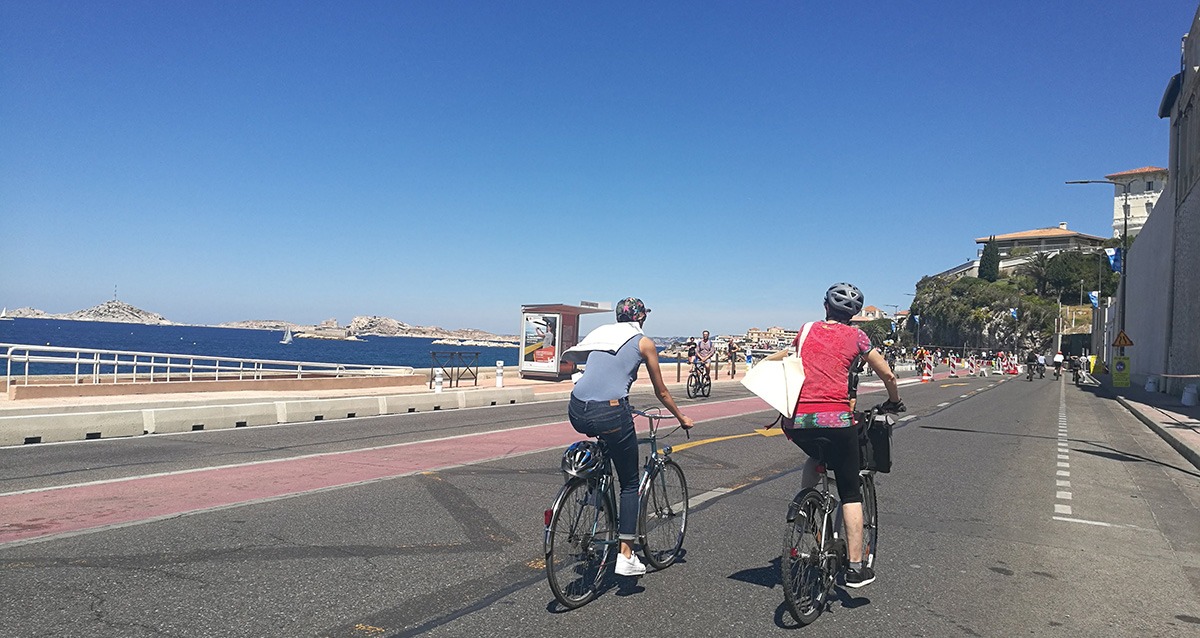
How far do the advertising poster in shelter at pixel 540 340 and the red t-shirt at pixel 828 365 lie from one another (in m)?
28.6

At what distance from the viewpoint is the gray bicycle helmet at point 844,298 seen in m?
5.21

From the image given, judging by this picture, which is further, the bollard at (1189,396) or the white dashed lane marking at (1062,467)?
the bollard at (1189,396)

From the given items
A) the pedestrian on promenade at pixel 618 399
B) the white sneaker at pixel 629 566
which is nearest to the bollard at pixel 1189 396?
the pedestrian on promenade at pixel 618 399

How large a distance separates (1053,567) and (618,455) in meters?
3.52

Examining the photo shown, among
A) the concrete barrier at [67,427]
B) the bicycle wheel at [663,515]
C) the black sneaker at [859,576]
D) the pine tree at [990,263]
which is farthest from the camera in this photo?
the pine tree at [990,263]

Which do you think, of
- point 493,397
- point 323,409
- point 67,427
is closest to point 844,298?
point 67,427

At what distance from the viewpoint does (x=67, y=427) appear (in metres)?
12.9

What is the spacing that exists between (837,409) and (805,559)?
839mm

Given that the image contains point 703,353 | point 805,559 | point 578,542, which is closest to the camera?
point 805,559

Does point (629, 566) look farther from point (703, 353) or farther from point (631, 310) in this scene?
point (703, 353)

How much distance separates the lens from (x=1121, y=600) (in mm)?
5645

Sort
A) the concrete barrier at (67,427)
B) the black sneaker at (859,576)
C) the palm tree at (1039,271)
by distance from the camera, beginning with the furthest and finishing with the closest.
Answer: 1. the palm tree at (1039,271)
2. the concrete barrier at (67,427)
3. the black sneaker at (859,576)

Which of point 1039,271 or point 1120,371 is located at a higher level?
point 1039,271

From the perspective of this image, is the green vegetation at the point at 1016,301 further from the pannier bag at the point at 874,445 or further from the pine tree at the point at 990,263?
the pannier bag at the point at 874,445
